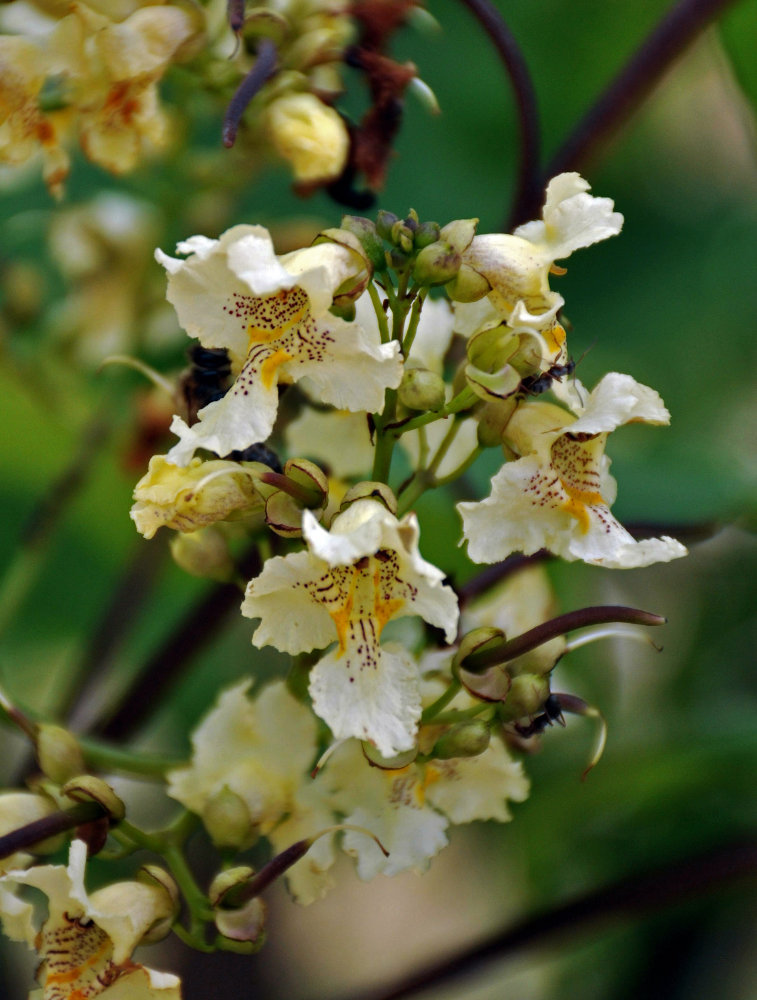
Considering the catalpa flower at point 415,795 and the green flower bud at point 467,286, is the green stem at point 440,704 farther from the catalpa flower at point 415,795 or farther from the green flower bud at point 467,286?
the green flower bud at point 467,286

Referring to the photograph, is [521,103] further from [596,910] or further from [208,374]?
[596,910]

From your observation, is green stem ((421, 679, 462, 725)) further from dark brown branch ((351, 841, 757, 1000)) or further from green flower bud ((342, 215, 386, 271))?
dark brown branch ((351, 841, 757, 1000))

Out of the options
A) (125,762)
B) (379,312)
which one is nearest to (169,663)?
(125,762)

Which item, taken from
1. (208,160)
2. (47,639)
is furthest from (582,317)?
(47,639)

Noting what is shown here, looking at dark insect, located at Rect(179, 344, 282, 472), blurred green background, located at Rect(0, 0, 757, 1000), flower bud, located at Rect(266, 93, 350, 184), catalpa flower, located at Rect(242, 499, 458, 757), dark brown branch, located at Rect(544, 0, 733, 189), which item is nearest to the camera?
catalpa flower, located at Rect(242, 499, 458, 757)

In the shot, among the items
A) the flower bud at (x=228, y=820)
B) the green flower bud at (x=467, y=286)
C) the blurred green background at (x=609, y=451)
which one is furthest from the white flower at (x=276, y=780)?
the blurred green background at (x=609, y=451)

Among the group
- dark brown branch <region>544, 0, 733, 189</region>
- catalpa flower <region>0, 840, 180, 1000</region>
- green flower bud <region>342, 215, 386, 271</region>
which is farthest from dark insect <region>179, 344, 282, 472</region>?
dark brown branch <region>544, 0, 733, 189</region>
